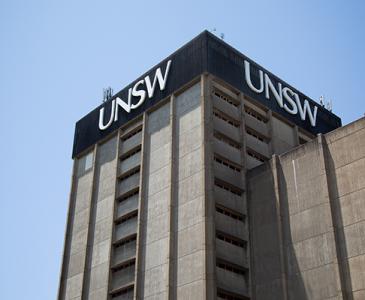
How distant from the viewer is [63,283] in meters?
73.2

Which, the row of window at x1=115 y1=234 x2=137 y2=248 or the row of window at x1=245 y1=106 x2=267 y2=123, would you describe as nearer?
the row of window at x1=115 y1=234 x2=137 y2=248

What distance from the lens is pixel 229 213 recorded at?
6062 centimetres

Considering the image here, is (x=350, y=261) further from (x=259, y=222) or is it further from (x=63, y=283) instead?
(x=63, y=283)

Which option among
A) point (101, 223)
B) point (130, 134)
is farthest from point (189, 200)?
point (130, 134)

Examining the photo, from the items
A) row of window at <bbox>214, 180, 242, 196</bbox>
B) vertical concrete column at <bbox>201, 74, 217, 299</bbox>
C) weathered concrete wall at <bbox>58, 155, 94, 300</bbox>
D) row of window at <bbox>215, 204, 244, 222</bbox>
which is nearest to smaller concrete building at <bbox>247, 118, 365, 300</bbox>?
row of window at <bbox>215, 204, 244, 222</bbox>

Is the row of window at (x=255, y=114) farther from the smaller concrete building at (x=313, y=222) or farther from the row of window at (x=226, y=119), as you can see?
the smaller concrete building at (x=313, y=222)

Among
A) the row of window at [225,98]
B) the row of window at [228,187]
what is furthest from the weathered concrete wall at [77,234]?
the row of window at [225,98]

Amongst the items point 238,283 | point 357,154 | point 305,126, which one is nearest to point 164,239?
point 238,283

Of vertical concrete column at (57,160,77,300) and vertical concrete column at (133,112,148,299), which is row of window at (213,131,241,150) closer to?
vertical concrete column at (133,112,148,299)

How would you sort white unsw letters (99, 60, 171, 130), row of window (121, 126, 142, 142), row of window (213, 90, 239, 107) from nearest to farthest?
row of window (213, 90, 239, 107) < white unsw letters (99, 60, 171, 130) < row of window (121, 126, 142, 142)

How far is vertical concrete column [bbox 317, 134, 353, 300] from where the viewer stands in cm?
4931

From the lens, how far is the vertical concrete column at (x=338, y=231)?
49.3 meters

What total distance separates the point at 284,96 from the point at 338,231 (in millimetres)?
27191

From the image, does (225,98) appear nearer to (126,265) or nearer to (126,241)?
(126,241)
